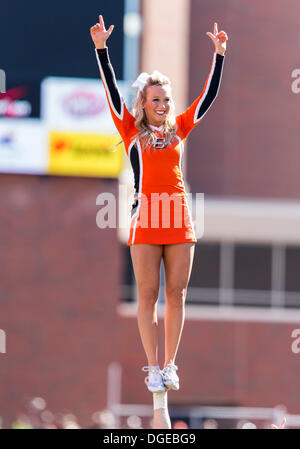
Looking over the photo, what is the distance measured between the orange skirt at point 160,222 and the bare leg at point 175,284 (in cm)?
7

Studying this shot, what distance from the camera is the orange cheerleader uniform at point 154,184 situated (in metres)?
6.33

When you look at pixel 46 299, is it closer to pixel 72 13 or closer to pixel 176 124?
pixel 72 13

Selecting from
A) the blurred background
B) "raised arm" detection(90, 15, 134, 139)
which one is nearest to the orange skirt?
"raised arm" detection(90, 15, 134, 139)

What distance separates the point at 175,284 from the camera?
6.36 metres

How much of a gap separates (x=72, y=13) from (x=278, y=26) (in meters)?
6.62

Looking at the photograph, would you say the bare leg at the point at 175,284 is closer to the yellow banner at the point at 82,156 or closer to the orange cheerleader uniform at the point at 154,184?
the orange cheerleader uniform at the point at 154,184

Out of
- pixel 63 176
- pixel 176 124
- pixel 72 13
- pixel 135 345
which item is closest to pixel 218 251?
pixel 135 345

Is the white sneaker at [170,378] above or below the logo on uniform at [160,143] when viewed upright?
below

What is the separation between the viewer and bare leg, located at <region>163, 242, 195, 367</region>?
20.8 ft

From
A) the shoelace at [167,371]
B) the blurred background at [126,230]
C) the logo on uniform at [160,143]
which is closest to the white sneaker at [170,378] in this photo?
the shoelace at [167,371]

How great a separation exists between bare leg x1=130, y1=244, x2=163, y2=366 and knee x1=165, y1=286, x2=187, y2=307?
0.10 metres
